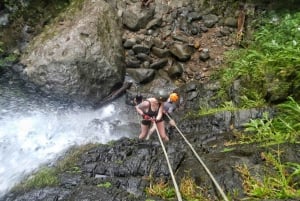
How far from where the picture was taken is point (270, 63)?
312 inches

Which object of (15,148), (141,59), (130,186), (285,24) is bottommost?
(15,148)

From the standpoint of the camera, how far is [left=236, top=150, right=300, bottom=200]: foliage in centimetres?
454

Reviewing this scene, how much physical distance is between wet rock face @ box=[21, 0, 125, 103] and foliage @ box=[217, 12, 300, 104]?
3413mm

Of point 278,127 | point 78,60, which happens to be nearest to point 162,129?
point 278,127

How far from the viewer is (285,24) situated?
9195mm

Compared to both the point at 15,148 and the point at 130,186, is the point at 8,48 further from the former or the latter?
the point at 130,186

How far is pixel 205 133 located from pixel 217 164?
2.21 m

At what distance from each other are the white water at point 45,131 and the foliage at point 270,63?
10.9 feet

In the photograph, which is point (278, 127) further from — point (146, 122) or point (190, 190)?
point (146, 122)

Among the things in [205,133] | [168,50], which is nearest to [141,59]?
[168,50]

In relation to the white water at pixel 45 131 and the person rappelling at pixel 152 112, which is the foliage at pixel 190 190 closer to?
the person rappelling at pixel 152 112

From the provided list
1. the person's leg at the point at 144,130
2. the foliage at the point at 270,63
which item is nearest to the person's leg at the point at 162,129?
the person's leg at the point at 144,130

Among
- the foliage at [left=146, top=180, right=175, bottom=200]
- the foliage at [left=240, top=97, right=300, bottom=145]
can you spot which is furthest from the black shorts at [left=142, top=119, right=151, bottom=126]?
the foliage at [left=146, top=180, right=175, bottom=200]

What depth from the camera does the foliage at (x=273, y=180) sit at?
4535 millimetres
